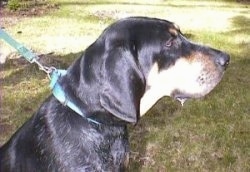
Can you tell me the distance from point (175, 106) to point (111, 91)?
3.87 meters

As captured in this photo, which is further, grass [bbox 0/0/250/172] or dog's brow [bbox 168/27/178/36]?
grass [bbox 0/0/250/172]

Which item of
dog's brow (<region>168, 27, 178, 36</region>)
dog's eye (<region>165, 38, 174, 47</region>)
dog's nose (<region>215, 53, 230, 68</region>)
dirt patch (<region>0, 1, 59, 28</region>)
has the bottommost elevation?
dirt patch (<region>0, 1, 59, 28</region>)

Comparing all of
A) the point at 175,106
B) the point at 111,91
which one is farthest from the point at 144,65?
the point at 175,106

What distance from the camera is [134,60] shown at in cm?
363

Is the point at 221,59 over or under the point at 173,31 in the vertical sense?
under

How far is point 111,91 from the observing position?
11.5ft

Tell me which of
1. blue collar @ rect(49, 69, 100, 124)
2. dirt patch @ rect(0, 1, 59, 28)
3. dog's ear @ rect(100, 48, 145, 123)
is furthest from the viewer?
dirt patch @ rect(0, 1, 59, 28)

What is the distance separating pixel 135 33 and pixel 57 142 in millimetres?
950

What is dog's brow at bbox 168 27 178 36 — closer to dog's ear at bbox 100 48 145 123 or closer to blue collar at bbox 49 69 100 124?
dog's ear at bbox 100 48 145 123

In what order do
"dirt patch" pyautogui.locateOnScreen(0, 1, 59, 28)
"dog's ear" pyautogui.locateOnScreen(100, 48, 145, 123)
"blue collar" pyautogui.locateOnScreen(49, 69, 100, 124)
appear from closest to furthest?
"dog's ear" pyautogui.locateOnScreen(100, 48, 145, 123) → "blue collar" pyautogui.locateOnScreen(49, 69, 100, 124) → "dirt patch" pyautogui.locateOnScreen(0, 1, 59, 28)

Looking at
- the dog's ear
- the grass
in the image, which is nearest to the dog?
the dog's ear

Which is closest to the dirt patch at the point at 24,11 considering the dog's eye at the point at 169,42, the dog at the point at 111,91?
the dog at the point at 111,91

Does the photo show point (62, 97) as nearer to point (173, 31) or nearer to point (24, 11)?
point (173, 31)

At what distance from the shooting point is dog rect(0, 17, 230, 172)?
140 inches
